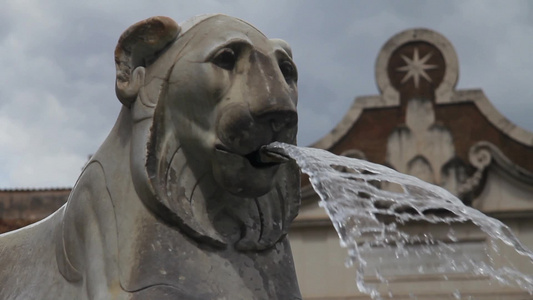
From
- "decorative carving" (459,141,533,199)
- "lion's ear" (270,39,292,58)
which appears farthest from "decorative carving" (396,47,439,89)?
"lion's ear" (270,39,292,58)

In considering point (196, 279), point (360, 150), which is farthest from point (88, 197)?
point (360, 150)

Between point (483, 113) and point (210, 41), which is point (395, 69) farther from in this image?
point (210, 41)

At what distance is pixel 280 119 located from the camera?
118 inches

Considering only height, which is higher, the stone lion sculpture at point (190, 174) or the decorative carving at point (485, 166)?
the stone lion sculpture at point (190, 174)

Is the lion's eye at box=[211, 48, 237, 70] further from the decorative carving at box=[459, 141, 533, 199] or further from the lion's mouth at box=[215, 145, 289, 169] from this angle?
the decorative carving at box=[459, 141, 533, 199]

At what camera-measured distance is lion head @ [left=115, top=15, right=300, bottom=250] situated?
2992mm

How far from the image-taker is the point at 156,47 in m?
3.11

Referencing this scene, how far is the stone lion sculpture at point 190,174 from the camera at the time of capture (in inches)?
117

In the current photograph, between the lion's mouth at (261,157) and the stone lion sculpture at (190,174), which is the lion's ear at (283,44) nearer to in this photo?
the stone lion sculpture at (190,174)

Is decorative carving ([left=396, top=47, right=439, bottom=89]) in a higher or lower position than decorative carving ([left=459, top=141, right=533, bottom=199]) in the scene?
higher

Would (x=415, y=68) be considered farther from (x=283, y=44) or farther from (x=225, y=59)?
(x=225, y=59)

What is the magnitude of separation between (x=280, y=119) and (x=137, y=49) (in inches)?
19.1

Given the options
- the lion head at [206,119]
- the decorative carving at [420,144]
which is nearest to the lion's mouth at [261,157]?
the lion head at [206,119]

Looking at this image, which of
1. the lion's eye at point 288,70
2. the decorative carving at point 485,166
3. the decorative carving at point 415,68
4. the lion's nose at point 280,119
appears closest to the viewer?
the lion's nose at point 280,119
